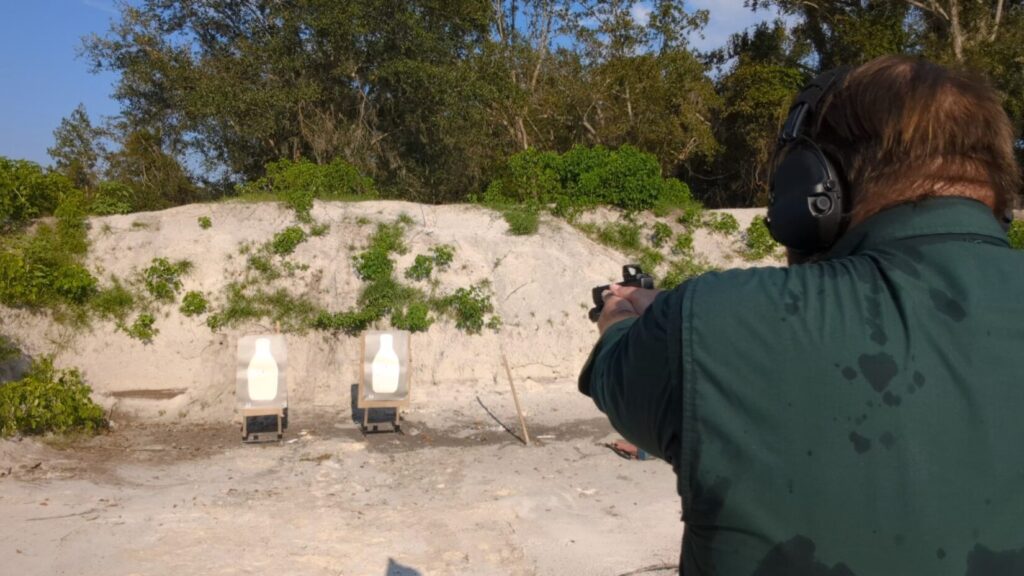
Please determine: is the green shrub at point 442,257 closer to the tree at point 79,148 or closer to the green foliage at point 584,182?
the green foliage at point 584,182

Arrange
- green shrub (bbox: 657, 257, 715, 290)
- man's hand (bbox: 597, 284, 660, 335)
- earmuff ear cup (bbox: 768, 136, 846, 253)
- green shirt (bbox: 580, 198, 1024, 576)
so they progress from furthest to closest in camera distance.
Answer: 1. green shrub (bbox: 657, 257, 715, 290)
2. man's hand (bbox: 597, 284, 660, 335)
3. earmuff ear cup (bbox: 768, 136, 846, 253)
4. green shirt (bbox: 580, 198, 1024, 576)

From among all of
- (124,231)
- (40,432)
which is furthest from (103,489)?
(124,231)

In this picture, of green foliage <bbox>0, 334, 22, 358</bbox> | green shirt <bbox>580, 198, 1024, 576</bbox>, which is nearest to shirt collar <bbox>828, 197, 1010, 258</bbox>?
green shirt <bbox>580, 198, 1024, 576</bbox>

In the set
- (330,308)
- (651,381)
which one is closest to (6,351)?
(330,308)

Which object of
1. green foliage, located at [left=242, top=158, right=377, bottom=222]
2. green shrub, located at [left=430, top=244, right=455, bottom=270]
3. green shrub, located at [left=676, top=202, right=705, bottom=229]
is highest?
green foliage, located at [left=242, top=158, right=377, bottom=222]

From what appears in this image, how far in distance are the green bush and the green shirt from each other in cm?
884

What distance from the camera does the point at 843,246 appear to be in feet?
4.57

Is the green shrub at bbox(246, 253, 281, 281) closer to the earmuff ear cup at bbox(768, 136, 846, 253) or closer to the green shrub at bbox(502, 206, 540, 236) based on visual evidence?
the green shrub at bbox(502, 206, 540, 236)

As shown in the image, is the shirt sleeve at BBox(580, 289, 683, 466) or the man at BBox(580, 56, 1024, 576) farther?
the shirt sleeve at BBox(580, 289, 683, 466)

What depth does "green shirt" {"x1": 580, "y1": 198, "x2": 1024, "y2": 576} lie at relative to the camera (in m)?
1.18

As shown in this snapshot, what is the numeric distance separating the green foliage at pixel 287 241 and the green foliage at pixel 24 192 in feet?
9.89

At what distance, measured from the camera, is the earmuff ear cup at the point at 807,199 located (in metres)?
1.41

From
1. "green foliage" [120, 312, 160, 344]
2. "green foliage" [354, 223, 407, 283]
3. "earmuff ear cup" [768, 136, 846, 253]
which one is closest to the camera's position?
"earmuff ear cup" [768, 136, 846, 253]

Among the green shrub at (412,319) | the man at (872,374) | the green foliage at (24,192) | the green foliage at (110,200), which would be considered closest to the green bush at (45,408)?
the green foliage at (24,192)
